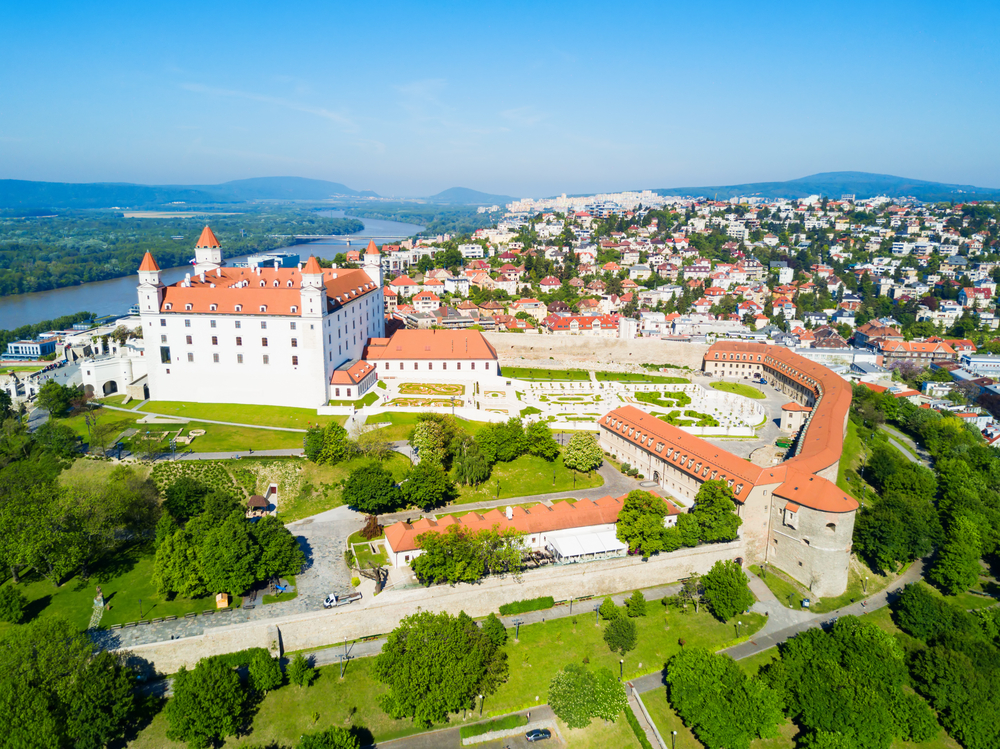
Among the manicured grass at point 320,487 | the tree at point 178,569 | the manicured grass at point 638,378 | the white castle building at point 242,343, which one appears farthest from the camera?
the manicured grass at point 638,378

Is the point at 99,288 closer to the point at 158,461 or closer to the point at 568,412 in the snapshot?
the point at 158,461

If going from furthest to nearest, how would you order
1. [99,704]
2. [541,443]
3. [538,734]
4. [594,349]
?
1. [594,349]
2. [541,443]
3. [538,734]
4. [99,704]

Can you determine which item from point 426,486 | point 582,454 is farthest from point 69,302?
point 582,454

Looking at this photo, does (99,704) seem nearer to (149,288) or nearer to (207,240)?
(149,288)

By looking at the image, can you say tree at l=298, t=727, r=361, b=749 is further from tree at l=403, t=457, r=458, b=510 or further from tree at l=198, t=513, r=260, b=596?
tree at l=403, t=457, r=458, b=510

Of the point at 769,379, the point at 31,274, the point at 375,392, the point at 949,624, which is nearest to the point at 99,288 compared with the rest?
the point at 31,274

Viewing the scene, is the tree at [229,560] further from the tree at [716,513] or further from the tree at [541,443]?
the tree at [716,513]

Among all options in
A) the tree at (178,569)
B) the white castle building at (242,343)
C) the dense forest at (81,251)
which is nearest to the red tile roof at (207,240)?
the white castle building at (242,343)
